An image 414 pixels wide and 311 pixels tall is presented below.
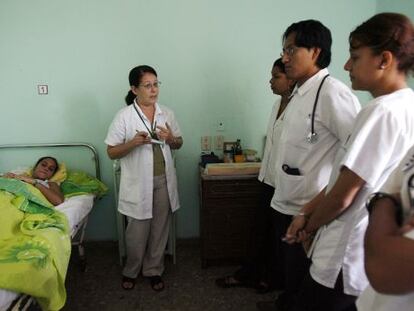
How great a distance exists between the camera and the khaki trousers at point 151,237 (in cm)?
227

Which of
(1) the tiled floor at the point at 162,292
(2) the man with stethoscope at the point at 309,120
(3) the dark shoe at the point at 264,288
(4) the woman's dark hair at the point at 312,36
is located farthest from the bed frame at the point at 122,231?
(4) the woman's dark hair at the point at 312,36

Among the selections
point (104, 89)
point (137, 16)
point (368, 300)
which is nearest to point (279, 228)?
point (368, 300)

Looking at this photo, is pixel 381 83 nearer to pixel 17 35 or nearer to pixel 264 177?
pixel 264 177

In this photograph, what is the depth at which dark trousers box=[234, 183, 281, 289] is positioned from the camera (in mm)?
2117

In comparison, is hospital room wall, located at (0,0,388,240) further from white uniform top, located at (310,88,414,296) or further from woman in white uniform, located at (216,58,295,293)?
white uniform top, located at (310,88,414,296)

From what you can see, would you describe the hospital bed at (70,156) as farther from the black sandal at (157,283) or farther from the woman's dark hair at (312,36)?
the woman's dark hair at (312,36)

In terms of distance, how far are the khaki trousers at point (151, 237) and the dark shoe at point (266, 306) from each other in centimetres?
77

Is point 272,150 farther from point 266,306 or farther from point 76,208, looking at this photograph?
point 76,208

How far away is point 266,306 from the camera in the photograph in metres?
2.04

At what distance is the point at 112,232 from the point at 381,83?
2530mm

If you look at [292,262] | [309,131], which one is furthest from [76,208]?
[309,131]

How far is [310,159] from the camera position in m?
1.42

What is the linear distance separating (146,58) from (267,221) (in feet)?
5.27

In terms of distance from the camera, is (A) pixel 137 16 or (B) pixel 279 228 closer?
(B) pixel 279 228
